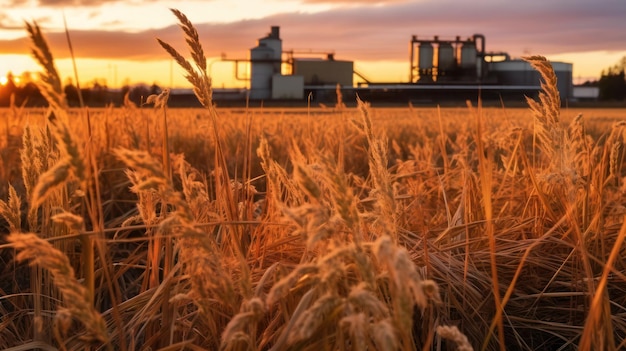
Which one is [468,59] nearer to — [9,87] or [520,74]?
[520,74]

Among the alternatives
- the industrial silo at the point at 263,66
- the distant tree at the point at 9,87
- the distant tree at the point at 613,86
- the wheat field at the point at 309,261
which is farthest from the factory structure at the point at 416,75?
the wheat field at the point at 309,261

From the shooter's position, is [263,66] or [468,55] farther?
[468,55]

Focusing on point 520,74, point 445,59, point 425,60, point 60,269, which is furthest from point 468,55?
point 60,269

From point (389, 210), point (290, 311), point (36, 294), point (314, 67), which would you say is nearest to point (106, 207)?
point (36, 294)

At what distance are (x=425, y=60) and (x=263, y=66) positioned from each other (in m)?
10.7

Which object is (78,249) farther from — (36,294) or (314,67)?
(314,67)

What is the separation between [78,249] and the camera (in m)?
1.98

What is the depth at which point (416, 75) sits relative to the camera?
140ft

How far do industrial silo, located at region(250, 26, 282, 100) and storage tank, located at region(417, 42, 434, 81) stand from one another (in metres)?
9.31

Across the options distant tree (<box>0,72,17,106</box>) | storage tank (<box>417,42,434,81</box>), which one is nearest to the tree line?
distant tree (<box>0,72,17,106</box>)

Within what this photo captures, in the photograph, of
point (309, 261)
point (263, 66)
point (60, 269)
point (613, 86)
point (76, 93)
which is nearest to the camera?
point (60, 269)

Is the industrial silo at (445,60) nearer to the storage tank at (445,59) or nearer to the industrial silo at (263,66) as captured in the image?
the storage tank at (445,59)

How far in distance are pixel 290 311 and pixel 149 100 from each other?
1.64 feet

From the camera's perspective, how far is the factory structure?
1567 inches
